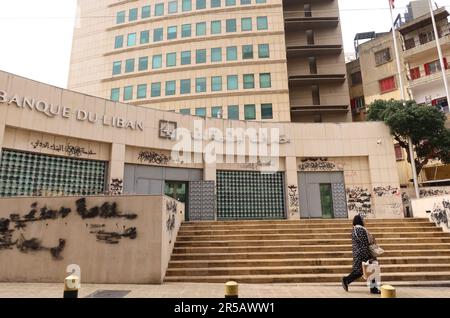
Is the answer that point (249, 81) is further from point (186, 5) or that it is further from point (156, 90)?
point (186, 5)

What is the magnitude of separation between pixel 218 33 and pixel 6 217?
2578 cm

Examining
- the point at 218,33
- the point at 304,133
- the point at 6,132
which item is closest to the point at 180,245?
the point at 6,132

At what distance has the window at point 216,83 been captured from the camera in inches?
1117

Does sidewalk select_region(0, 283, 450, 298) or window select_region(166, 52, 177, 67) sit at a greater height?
window select_region(166, 52, 177, 67)

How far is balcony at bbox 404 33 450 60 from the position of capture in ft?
86.8

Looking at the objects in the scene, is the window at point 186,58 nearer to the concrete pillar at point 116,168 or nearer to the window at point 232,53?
the window at point 232,53

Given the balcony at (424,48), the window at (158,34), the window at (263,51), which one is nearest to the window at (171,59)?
the window at (158,34)

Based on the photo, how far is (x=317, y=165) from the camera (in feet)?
63.7

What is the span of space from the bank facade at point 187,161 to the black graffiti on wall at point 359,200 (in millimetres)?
59

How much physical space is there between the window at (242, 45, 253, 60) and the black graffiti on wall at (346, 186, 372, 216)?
16282mm

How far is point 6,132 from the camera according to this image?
13.0 meters

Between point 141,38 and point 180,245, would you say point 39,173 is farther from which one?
point 141,38

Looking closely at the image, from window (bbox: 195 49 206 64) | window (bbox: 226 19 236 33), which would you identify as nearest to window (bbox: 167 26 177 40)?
window (bbox: 195 49 206 64)

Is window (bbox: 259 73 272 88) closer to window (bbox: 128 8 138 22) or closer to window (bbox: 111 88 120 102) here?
window (bbox: 111 88 120 102)
